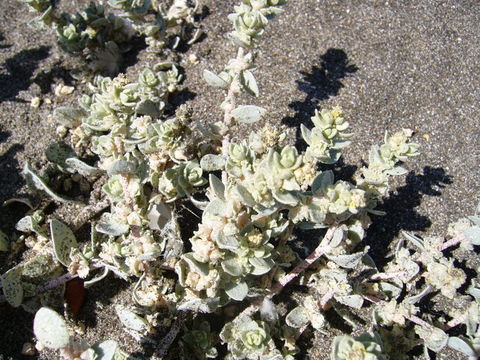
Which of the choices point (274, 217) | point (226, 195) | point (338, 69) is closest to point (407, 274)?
point (274, 217)

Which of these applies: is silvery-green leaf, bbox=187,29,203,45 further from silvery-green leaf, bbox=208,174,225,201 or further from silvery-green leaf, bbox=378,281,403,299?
silvery-green leaf, bbox=378,281,403,299

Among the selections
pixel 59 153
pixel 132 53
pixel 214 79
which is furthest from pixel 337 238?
pixel 132 53

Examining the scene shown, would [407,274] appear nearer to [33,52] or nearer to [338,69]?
[338,69]

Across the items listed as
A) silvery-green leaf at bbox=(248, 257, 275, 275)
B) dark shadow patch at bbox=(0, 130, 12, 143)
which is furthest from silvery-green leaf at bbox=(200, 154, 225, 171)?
dark shadow patch at bbox=(0, 130, 12, 143)

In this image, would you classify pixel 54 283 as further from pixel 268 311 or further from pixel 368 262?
pixel 368 262

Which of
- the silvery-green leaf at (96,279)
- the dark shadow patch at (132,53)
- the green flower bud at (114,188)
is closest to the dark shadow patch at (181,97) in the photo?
the dark shadow patch at (132,53)
